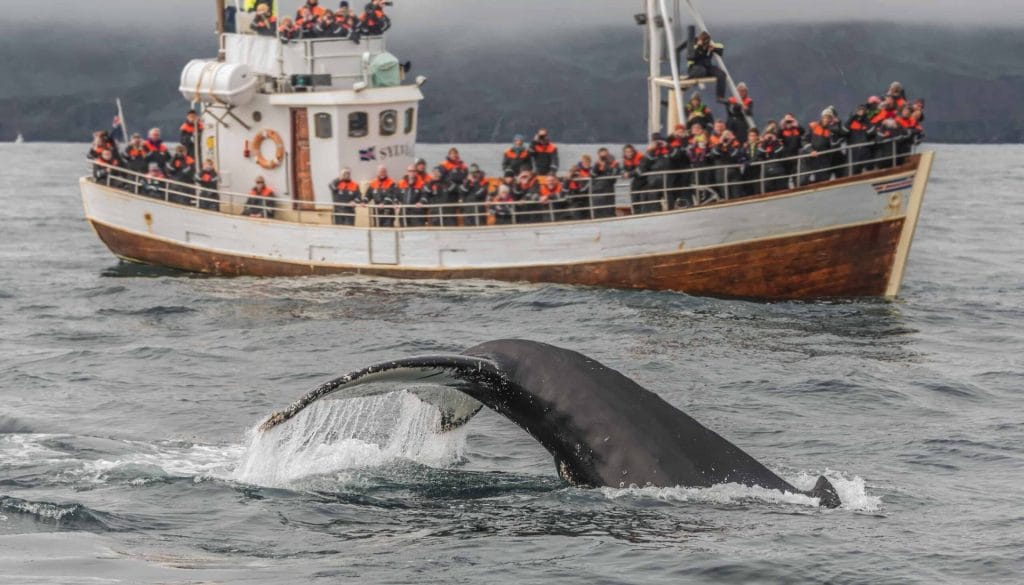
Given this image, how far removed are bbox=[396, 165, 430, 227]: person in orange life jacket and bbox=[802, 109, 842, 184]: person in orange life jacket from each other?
8.95m

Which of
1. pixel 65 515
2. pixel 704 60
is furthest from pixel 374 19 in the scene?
pixel 65 515

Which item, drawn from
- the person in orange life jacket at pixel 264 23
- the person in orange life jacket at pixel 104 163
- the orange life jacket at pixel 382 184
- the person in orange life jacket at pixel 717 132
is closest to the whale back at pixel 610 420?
the person in orange life jacket at pixel 717 132

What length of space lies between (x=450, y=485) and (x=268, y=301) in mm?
20663

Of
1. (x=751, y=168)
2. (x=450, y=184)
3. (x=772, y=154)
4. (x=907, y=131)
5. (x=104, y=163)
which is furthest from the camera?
(x=104, y=163)

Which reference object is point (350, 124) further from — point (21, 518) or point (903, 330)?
point (21, 518)

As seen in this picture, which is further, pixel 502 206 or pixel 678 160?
pixel 502 206

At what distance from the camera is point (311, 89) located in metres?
39.2

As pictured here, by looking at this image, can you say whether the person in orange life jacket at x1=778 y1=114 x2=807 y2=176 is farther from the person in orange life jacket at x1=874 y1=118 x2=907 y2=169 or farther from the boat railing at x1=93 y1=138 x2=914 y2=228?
the person in orange life jacket at x1=874 y1=118 x2=907 y2=169

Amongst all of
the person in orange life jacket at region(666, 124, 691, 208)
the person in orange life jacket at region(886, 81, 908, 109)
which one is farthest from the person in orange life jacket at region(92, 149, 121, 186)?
the person in orange life jacket at region(886, 81, 908, 109)

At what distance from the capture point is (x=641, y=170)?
32906mm

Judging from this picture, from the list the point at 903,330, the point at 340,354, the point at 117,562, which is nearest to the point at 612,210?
the point at 903,330

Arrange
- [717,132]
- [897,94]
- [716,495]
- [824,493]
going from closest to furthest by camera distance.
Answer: [716,495] → [824,493] → [897,94] → [717,132]

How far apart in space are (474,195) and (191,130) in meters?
10.0

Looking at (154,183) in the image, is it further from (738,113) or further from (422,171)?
(738,113)
